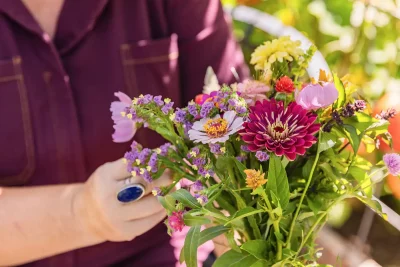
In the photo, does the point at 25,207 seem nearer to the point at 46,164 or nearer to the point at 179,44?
the point at 46,164

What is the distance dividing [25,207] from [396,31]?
1.20 m

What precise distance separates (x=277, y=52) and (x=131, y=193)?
0.90 ft

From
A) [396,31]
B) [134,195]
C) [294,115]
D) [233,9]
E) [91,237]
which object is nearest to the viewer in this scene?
[294,115]

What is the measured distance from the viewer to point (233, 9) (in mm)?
1271

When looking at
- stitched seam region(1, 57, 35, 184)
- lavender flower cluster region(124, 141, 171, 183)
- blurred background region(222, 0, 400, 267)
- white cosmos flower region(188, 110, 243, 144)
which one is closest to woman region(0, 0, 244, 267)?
stitched seam region(1, 57, 35, 184)

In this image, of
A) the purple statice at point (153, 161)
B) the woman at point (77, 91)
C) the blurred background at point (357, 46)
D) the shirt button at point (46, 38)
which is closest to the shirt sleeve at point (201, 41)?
the woman at point (77, 91)

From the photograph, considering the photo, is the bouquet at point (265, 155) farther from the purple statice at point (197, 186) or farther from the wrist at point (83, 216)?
the wrist at point (83, 216)

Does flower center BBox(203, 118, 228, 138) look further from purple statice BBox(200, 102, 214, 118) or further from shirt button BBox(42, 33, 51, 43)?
shirt button BBox(42, 33, 51, 43)

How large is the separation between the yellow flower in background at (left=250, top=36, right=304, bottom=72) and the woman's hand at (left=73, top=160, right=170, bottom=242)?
21 centimetres

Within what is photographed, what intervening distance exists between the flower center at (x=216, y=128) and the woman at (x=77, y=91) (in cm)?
33

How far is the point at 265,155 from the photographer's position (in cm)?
49

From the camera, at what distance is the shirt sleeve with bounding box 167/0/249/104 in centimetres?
96

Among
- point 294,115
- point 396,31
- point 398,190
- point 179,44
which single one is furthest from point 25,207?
point 396,31

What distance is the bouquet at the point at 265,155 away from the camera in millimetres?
492
